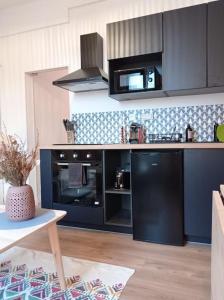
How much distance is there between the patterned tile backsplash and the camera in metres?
2.74

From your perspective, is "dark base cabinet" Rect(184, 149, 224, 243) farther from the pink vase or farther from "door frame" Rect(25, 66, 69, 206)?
"door frame" Rect(25, 66, 69, 206)

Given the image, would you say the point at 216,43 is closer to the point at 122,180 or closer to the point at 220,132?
the point at 220,132

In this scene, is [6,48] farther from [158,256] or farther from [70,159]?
[158,256]

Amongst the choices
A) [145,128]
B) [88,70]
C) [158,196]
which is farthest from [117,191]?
[88,70]

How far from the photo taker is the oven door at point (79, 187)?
2615 mm

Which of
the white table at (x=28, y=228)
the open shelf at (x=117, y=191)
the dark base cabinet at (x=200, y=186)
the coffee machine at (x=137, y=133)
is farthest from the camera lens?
the coffee machine at (x=137, y=133)

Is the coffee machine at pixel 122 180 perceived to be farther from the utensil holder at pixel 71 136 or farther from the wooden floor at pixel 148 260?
the utensil holder at pixel 71 136

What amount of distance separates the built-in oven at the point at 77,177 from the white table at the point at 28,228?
1.02 m

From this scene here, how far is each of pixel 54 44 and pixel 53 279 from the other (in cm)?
296

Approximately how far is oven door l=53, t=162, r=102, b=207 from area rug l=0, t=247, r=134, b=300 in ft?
2.38

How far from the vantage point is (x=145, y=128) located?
9.92 feet

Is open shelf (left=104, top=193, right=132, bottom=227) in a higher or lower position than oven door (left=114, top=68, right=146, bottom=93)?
lower

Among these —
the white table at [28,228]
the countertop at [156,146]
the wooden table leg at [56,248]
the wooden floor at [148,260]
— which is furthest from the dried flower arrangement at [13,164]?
the countertop at [156,146]

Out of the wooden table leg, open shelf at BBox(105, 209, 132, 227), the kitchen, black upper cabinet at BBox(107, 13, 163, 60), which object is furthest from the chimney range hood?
the wooden table leg
